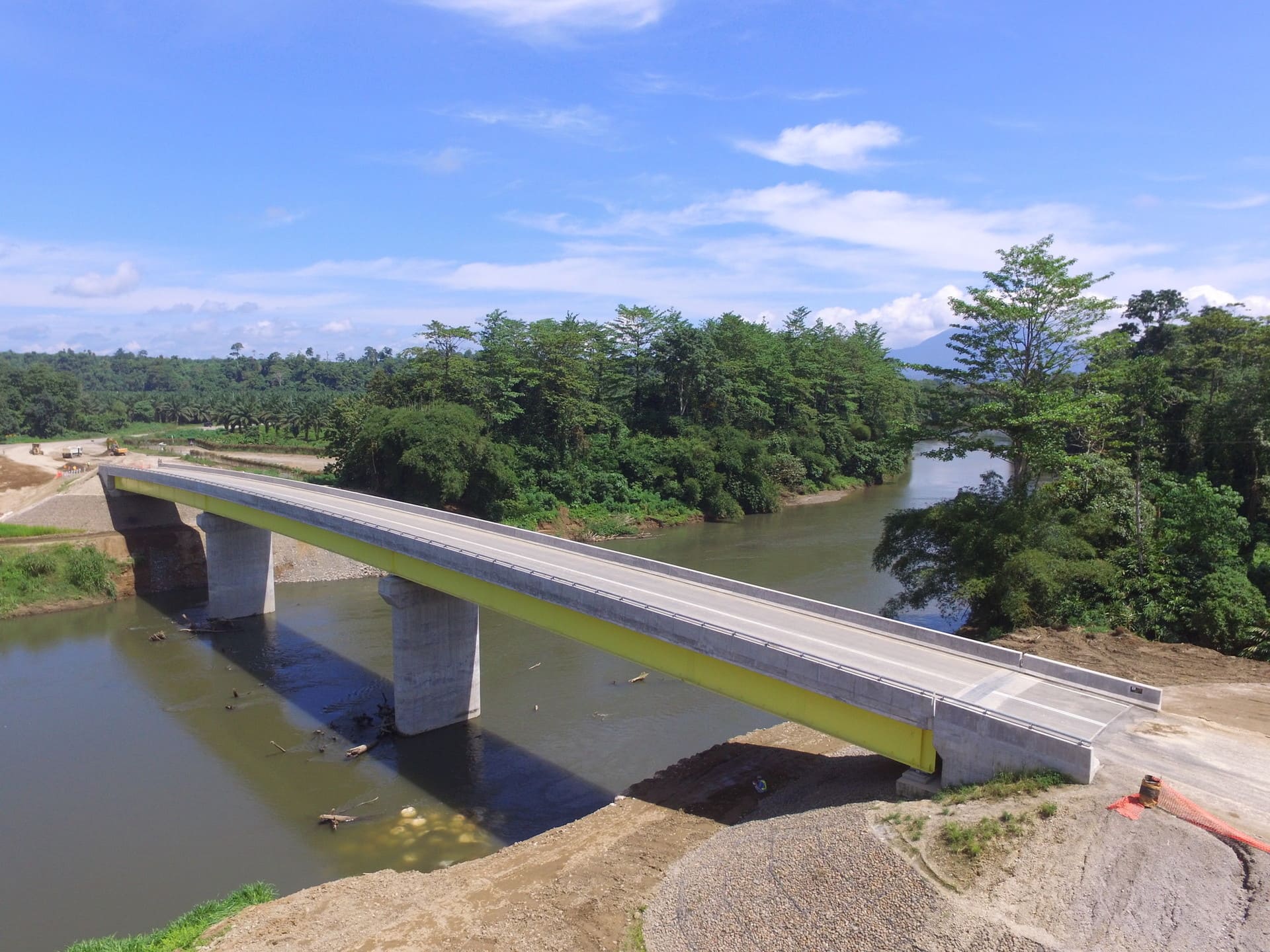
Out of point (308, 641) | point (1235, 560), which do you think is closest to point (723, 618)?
point (1235, 560)

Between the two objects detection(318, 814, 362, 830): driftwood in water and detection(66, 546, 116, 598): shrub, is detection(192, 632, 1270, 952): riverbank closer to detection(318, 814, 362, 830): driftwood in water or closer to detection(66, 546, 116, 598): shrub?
detection(318, 814, 362, 830): driftwood in water

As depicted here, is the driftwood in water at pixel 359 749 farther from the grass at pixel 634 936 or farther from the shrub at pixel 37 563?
the shrub at pixel 37 563

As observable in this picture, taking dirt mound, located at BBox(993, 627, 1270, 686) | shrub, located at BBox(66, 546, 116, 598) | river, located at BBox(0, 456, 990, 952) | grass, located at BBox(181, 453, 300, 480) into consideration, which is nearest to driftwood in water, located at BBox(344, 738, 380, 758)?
river, located at BBox(0, 456, 990, 952)

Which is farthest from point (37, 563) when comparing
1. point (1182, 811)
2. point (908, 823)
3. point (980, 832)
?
point (1182, 811)

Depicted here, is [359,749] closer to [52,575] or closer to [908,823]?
[908,823]

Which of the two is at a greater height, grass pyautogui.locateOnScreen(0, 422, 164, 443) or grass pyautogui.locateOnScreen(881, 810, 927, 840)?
grass pyautogui.locateOnScreen(0, 422, 164, 443)

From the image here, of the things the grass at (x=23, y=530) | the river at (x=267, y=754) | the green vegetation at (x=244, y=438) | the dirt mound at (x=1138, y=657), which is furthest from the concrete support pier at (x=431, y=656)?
the green vegetation at (x=244, y=438)
